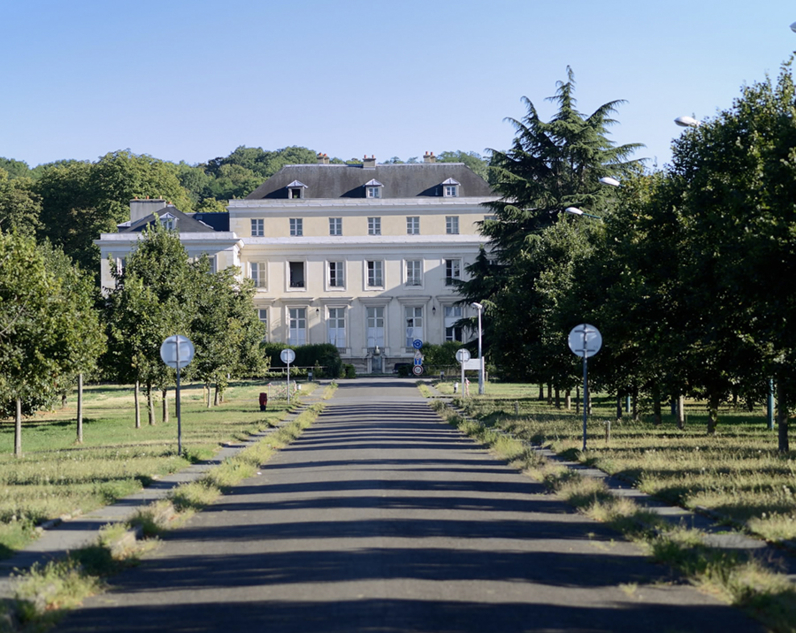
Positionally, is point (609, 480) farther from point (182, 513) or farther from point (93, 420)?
point (93, 420)

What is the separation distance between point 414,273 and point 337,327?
327 inches

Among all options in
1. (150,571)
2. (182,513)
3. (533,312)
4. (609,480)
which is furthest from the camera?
(533,312)

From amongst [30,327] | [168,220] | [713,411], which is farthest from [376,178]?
[713,411]

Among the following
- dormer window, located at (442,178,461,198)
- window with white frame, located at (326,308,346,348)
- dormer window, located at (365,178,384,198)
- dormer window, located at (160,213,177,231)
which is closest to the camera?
dormer window, located at (160,213,177,231)

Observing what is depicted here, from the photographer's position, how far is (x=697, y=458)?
1830 centimetres

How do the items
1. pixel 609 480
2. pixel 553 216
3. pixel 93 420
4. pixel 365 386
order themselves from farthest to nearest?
pixel 365 386
pixel 553 216
pixel 93 420
pixel 609 480

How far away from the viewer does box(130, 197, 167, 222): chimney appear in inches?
3280

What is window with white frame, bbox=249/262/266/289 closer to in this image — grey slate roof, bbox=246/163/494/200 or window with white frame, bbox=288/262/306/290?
window with white frame, bbox=288/262/306/290

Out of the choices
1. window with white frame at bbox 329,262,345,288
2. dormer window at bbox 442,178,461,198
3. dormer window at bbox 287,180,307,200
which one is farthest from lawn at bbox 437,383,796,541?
dormer window at bbox 287,180,307,200

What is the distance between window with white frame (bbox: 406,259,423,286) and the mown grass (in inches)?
1559

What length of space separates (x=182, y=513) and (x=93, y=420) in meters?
28.3

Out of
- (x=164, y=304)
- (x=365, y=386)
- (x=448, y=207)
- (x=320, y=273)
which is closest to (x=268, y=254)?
(x=320, y=273)

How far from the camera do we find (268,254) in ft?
278

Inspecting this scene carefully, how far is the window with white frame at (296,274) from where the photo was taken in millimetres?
85988
